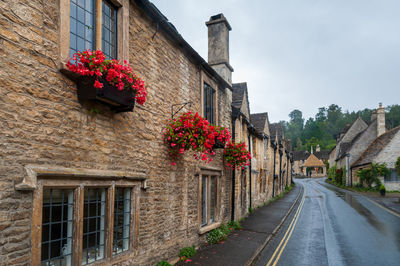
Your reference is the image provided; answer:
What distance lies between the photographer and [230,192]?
1421 centimetres

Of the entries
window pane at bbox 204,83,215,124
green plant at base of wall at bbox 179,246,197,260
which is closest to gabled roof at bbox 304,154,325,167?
window pane at bbox 204,83,215,124

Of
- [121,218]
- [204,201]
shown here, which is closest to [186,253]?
[204,201]

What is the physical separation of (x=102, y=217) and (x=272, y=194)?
82.8ft

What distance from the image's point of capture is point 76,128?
16.7ft

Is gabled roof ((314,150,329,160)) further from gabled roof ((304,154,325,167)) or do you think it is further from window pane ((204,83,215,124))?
window pane ((204,83,215,124))

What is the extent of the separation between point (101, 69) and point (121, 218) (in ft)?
11.4

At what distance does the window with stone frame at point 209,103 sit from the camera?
11639 mm

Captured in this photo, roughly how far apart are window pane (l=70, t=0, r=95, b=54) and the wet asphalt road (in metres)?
8.26

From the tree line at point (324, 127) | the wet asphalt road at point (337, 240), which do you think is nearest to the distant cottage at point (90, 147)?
the wet asphalt road at point (337, 240)

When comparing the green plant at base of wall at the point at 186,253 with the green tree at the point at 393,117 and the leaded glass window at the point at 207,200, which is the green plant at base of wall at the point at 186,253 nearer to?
the leaded glass window at the point at 207,200

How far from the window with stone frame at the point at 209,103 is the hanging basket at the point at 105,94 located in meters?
6.04

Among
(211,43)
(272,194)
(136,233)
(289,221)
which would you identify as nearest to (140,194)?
(136,233)

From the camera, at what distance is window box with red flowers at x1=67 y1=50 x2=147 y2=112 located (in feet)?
15.7

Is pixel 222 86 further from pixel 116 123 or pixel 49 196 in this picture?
pixel 49 196
